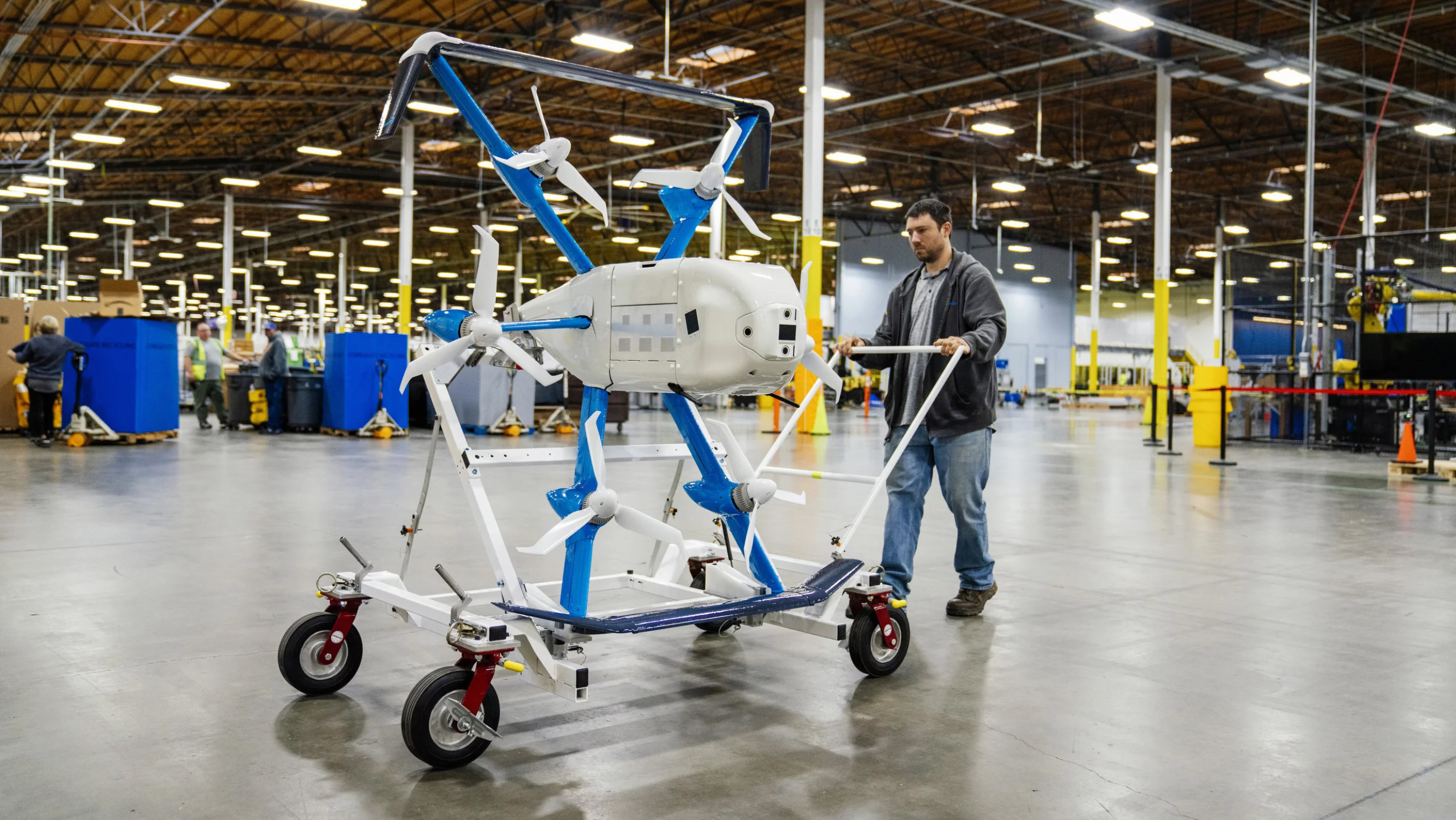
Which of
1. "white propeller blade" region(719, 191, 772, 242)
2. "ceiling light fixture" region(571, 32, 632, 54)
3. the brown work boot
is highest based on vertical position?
"ceiling light fixture" region(571, 32, 632, 54)

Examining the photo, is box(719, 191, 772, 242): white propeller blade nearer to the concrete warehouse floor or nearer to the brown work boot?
the concrete warehouse floor

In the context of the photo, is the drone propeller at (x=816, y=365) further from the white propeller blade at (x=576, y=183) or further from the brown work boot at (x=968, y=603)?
the brown work boot at (x=968, y=603)

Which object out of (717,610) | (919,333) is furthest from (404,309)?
(717,610)

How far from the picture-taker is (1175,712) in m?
3.17

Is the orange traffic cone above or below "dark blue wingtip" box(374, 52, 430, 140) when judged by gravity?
below

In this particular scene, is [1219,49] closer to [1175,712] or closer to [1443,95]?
[1443,95]

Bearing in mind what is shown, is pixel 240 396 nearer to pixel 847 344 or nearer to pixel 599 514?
pixel 847 344

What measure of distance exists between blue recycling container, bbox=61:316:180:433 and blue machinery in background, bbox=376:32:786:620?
11839 millimetres

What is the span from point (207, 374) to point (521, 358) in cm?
1613

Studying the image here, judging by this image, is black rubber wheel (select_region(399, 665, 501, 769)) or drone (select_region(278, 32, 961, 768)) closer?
black rubber wheel (select_region(399, 665, 501, 769))

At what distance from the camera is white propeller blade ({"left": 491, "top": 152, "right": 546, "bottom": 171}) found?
3.36 meters

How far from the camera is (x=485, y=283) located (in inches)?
121

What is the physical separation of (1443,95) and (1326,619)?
24101 millimetres

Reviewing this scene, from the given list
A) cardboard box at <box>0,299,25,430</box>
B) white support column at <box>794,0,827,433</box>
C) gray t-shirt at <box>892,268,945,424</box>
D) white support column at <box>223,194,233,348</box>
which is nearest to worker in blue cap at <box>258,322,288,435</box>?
cardboard box at <box>0,299,25,430</box>
